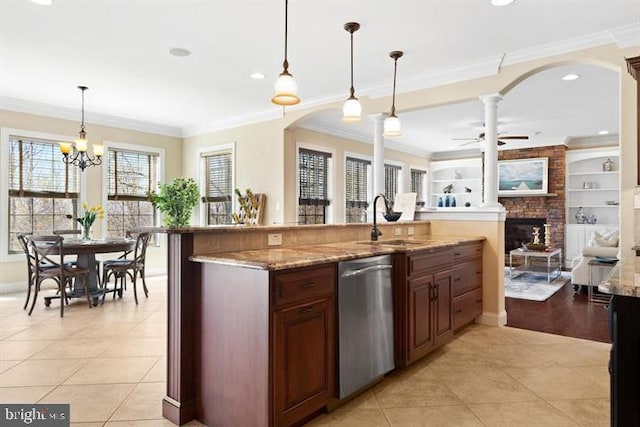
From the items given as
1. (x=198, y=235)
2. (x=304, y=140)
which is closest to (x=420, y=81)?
(x=304, y=140)

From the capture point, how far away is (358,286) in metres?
2.51

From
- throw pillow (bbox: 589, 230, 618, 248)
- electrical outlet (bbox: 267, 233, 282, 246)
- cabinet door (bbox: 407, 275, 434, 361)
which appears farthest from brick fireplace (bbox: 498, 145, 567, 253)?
electrical outlet (bbox: 267, 233, 282, 246)

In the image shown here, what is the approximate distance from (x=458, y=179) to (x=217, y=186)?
258 inches

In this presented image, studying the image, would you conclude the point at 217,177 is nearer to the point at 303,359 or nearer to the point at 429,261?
the point at 429,261

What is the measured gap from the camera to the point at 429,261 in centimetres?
321

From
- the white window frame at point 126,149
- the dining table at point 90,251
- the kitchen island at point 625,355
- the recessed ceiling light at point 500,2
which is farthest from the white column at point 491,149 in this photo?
the white window frame at point 126,149

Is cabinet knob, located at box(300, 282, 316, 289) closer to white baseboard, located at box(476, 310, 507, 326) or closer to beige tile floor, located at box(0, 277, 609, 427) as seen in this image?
beige tile floor, located at box(0, 277, 609, 427)

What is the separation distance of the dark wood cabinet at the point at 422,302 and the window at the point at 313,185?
3.93 metres

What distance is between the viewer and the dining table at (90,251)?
15.2 ft

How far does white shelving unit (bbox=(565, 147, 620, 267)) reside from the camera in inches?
341

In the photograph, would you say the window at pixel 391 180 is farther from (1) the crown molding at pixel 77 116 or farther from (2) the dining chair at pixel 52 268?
(2) the dining chair at pixel 52 268

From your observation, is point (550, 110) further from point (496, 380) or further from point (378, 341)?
point (378, 341)

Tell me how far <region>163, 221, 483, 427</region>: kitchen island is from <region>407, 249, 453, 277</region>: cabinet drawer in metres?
0.41

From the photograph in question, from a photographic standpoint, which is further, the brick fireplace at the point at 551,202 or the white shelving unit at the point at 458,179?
the white shelving unit at the point at 458,179
